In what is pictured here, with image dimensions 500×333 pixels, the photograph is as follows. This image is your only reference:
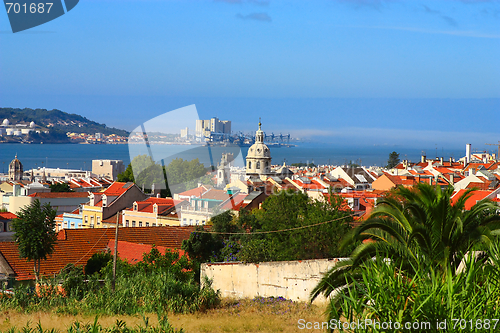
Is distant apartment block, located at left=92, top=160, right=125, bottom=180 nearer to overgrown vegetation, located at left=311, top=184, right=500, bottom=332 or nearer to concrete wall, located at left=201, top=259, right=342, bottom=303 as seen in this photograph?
concrete wall, located at left=201, top=259, right=342, bottom=303

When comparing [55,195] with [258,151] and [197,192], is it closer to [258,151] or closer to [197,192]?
[197,192]

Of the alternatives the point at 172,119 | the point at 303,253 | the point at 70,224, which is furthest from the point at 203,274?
the point at 70,224

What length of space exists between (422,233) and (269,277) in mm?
5197

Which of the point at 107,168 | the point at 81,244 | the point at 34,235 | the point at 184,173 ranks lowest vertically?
the point at 81,244

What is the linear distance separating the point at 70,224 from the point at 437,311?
3301cm

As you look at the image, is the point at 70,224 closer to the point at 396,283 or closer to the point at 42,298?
the point at 42,298

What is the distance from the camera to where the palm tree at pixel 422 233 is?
692 centimetres

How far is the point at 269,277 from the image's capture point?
1184 cm

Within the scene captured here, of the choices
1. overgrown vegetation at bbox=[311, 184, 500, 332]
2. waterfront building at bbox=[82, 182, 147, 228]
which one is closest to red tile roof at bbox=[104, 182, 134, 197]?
waterfront building at bbox=[82, 182, 147, 228]

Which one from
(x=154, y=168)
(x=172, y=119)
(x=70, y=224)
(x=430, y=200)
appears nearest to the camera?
(x=430, y=200)

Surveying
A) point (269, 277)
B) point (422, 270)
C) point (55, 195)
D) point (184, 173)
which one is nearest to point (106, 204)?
point (184, 173)

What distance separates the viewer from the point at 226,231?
18391 mm

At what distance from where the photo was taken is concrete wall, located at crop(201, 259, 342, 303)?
11219mm

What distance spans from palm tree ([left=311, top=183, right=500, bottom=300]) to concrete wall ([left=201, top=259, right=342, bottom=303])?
3.47 m
